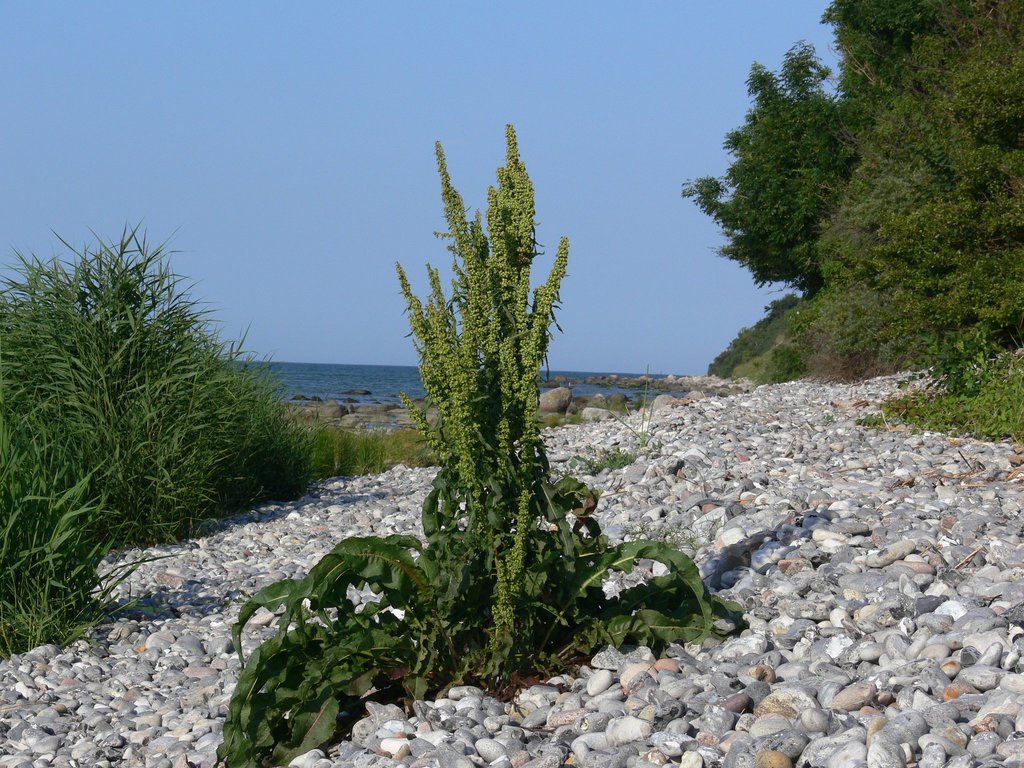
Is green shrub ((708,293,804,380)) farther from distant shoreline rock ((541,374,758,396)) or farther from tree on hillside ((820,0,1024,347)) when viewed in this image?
tree on hillside ((820,0,1024,347))

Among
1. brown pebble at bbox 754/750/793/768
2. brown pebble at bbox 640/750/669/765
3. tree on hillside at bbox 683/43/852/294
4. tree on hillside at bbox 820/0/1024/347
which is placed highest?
tree on hillside at bbox 683/43/852/294

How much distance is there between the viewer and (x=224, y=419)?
7.25 m

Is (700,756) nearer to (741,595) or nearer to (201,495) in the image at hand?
(741,595)

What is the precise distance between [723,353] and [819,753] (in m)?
41.0

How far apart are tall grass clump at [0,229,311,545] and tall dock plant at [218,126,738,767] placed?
390 centimetres

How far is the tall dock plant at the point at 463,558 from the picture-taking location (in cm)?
288

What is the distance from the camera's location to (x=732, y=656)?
3.14 meters

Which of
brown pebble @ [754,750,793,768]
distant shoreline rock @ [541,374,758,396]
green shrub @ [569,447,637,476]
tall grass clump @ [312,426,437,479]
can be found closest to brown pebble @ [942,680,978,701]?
brown pebble @ [754,750,793,768]

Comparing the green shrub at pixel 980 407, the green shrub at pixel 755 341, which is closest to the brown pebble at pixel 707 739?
the green shrub at pixel 980 407

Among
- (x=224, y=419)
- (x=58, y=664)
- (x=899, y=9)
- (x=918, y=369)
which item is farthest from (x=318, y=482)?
(x=899, y=9)

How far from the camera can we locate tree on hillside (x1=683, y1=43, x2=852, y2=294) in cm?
2506

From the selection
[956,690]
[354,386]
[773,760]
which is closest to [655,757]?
[773,760]

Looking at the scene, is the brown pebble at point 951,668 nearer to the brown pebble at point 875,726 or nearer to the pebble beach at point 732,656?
the pebble beach at point 732,656

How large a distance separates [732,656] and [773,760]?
824mm
